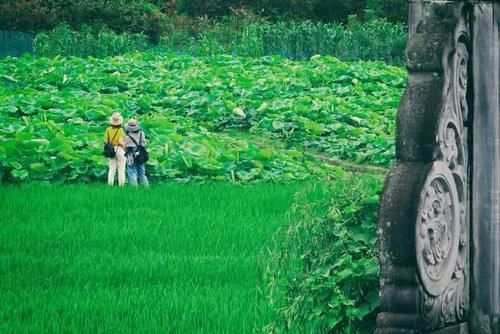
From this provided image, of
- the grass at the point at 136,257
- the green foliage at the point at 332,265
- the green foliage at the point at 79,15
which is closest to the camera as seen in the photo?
the green foliage at the point at 332,265

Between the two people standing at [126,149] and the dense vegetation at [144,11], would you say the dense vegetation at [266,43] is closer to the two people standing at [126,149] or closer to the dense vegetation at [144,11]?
the dense vegetation at [144,11]

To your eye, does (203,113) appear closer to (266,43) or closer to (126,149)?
(126,149)

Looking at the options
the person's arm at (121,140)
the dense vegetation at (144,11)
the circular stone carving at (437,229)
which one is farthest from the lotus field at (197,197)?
the dense vegetation at (144,11)

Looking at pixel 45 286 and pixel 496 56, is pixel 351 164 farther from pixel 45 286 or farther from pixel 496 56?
pixel 496 56

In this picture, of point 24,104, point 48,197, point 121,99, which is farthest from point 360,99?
point 48,197

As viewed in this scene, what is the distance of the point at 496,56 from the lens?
18.3 feet

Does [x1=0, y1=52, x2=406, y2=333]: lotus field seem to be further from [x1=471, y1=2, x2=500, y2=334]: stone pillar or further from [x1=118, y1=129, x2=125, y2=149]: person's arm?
[x1=471, y1=2, x2=500, y2=334]: stone pillar

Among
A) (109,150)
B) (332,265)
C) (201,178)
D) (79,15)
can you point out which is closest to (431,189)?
(332,265)

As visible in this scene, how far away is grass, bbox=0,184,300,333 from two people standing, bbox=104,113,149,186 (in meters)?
0.49

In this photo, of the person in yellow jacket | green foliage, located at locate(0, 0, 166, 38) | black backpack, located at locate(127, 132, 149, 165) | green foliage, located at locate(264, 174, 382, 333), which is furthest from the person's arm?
green foliage, located at locate(0, 0, 166, 38)

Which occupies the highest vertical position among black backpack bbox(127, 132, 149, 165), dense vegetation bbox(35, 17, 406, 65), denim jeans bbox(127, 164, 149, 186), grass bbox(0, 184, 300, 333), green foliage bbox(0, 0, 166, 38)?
green foliage bbox(0, 0, 166, 38)

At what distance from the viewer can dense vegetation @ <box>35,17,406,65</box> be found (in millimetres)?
35031

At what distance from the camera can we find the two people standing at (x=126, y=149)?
16.2 m

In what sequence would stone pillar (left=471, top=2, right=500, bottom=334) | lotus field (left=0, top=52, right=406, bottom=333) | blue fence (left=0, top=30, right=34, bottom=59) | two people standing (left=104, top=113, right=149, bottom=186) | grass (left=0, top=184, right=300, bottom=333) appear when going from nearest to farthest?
stone pillar (left=471, top=2, right=500, bottom=334)
lotus field (left=0, top=52, right=406, bottom=333)
grass (left=0, top=184, right=300, bottom=333)
two people standing (left=104, top=113, right=149, bottom=186)
blue fence (left=0, top=30, right=34, bottom=59)
